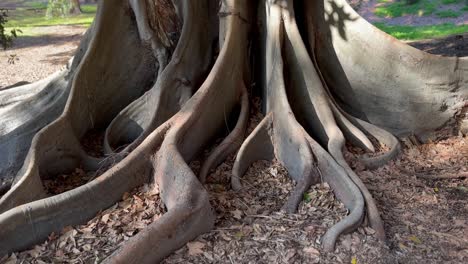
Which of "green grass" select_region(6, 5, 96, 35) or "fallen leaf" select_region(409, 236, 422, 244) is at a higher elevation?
"fallen leaf" select_region(409, 236, 422, 244)

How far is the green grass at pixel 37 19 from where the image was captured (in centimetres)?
2236

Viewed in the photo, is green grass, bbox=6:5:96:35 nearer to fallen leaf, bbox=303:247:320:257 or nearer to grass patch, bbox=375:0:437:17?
grass patch, bbox=375:0:437:17

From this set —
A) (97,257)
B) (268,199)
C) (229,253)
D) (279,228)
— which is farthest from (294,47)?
(97,257)

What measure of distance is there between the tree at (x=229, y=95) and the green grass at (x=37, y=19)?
15.2 metres

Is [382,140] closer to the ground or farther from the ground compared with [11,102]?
closer to the ground

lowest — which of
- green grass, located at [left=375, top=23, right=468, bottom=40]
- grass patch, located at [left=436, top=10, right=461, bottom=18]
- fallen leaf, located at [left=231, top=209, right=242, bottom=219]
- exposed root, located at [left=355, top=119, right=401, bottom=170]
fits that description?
grass patch, located at [left=436, top=10, right=461, bottom=18]

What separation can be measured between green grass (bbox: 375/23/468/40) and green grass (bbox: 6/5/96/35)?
12.9 metres

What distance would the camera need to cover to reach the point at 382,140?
5.94m

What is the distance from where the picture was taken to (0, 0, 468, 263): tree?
4984 millimetres

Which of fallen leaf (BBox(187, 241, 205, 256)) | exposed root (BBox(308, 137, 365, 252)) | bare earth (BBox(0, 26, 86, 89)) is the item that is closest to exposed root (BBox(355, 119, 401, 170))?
exposed root (BBox(308, 137, 365, 252))

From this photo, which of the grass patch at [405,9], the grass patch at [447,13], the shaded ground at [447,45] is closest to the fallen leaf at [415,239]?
the shaded ground at [447,45]

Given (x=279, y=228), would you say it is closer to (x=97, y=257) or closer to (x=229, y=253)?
(x=229, y=253)

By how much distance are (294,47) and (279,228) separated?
2.40 metres

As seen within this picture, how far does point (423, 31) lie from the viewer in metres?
16.1
